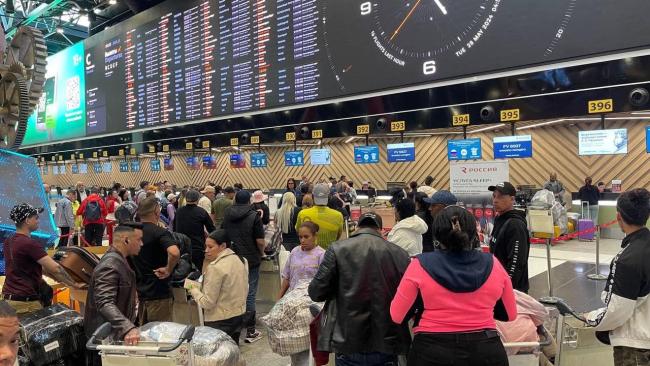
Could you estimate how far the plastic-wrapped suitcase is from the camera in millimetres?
2559

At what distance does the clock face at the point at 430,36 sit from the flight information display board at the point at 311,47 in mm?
13

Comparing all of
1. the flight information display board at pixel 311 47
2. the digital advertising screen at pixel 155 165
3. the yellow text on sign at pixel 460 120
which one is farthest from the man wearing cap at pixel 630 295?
the digital advertising screen at pixel 155 165

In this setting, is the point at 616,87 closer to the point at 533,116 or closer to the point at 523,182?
the point at 533,116

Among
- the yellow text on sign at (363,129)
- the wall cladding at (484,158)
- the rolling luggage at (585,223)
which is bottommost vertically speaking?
the rolling luggage at (585,223)

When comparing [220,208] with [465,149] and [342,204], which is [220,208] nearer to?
[342,204]

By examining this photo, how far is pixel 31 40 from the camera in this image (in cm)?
457

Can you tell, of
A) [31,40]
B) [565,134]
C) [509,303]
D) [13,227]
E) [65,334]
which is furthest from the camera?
[565,134]

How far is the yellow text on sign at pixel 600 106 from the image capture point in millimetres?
5266

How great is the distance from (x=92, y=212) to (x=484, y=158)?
10273mm

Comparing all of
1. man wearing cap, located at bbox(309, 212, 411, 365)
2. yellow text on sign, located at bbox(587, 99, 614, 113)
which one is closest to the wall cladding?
yellow text on sign, located at bbox(587, 99, 614, 113)

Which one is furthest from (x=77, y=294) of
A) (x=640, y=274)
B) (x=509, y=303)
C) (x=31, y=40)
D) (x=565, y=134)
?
(x=565, y=134)

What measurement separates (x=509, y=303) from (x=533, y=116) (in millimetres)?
4533

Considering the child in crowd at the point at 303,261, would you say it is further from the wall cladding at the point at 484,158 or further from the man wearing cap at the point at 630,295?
the wall cladding at the point at 484,158

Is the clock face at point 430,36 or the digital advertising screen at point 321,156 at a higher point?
the clock face at point 430,36
